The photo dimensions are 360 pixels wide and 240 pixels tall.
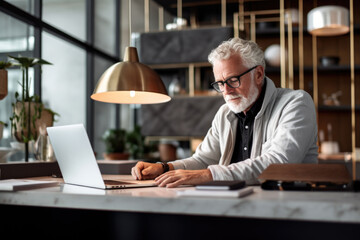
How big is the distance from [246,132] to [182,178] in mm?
801

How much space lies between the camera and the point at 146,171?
2008mm

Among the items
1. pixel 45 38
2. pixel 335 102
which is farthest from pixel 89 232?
pixel 335 102

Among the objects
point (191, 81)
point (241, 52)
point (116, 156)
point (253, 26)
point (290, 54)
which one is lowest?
point (116, 156)

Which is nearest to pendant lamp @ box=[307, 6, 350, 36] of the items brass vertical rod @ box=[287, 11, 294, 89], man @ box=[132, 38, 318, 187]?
brass vertical rod @ box=[287, 11, 294, 89]

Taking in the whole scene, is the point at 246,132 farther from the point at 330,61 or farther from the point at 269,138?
the point at 330,61

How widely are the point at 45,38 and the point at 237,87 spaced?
126 inches

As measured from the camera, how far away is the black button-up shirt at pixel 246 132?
7.44ft

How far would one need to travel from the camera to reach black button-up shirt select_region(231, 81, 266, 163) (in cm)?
227

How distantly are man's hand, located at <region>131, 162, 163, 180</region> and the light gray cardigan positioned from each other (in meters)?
0.18

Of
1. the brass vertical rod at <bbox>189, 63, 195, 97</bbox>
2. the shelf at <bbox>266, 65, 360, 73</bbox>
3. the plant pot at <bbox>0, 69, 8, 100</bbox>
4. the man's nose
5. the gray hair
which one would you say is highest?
the shelf at <bbox>266, 65, 360, 73</bbox>

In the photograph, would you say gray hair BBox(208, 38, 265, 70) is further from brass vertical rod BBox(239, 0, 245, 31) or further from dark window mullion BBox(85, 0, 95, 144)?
dark window mullion BBox(85, 0, 95, 144)

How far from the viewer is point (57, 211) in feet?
5.75

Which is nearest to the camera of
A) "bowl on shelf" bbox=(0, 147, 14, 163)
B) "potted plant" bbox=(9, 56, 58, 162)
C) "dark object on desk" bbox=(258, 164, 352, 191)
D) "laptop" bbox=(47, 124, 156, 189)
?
"dark object on desk" bbox=(258, 164, 352, 191)

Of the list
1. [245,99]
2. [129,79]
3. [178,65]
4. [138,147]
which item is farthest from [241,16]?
[129,79]
